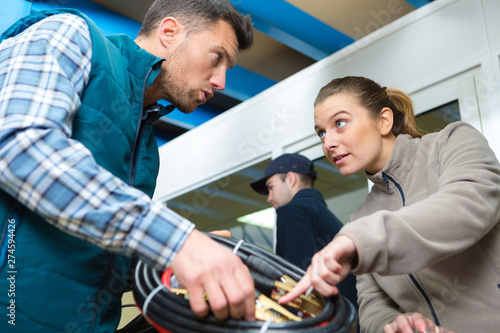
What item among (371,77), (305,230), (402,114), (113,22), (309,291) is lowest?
(305,230)

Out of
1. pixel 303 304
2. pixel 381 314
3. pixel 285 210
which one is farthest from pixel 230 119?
pixel 303 304

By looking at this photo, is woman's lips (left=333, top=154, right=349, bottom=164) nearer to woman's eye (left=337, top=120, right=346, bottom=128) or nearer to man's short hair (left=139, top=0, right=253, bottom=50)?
woman's eye (left=337, top=120, right=346, bottom=128)

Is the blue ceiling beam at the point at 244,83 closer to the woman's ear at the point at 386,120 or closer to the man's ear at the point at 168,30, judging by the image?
the man's ear at the point at 168,30

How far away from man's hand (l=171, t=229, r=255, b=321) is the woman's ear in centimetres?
98

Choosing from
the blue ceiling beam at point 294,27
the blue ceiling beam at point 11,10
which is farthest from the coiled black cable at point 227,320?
the blue ceiling beam at point 11,10

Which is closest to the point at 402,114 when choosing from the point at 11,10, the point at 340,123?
the point at 340,123

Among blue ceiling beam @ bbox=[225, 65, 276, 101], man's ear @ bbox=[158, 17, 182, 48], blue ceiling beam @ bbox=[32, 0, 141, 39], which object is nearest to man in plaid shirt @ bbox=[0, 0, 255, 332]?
man's ear @ bbox=[158, 17, 182, 48]

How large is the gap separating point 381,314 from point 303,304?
0.42m

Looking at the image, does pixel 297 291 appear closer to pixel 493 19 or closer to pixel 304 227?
pixel 304 227

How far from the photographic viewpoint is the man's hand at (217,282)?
76 centimetres

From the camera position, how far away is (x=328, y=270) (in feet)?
2.95

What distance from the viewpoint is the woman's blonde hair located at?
1648 millimetres

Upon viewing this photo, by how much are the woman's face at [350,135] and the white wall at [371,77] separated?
3.17 ft

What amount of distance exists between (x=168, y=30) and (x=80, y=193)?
0.93 metres
